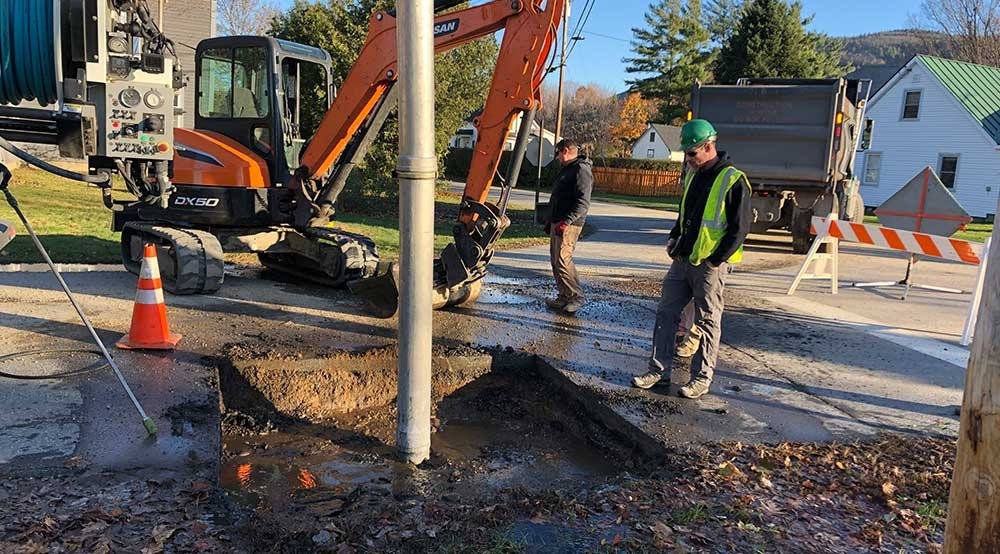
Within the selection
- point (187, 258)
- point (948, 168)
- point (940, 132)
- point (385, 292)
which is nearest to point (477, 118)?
point (385, 292)

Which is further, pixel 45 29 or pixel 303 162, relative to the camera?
pixel 303 162

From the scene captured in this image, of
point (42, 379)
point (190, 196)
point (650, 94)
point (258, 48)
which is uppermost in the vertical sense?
point (650, 94)

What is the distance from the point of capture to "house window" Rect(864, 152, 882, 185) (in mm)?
32469

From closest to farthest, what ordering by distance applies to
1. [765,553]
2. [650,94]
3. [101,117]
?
1. [765,553]
2. [101,117]
3. [650,94]

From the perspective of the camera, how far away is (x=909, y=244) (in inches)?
360

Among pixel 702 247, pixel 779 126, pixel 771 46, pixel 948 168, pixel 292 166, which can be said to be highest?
pixel 771 46

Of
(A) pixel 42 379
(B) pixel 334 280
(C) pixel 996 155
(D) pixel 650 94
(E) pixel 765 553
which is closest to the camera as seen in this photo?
(E) pixel 765 553

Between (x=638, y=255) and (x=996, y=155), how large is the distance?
22.3m

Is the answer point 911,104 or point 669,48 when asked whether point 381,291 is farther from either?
point 669,48

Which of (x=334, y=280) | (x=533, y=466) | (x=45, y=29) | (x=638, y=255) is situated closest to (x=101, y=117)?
(x=45, y=29)

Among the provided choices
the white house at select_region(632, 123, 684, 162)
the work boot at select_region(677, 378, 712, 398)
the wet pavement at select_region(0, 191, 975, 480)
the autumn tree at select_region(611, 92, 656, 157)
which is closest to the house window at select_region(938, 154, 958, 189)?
the wet pavement at select_region(0, 191, 975, 480)

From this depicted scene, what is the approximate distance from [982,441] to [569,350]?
4622 mm

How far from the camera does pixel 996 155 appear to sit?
28.3 meters

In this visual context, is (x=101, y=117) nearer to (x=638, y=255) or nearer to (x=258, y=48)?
(x=258, y=48)
